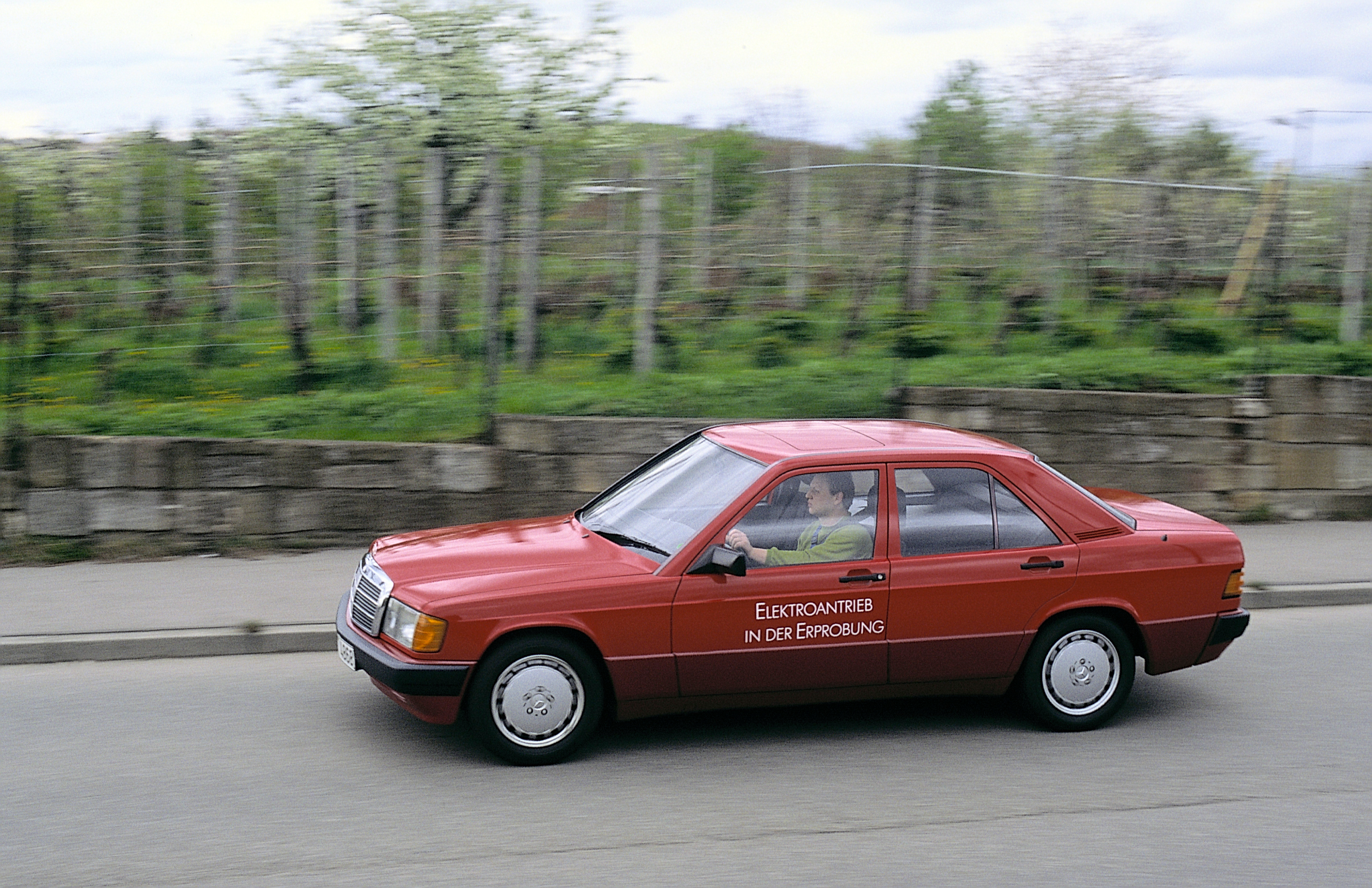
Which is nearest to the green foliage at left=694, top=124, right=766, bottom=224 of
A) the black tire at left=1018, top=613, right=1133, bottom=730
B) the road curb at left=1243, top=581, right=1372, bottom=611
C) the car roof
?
the car roof

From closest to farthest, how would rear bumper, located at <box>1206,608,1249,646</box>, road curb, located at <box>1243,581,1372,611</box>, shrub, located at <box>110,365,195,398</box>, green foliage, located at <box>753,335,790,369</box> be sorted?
rear bumper, located at <box>1206,608,1249,646</box>, road curb, located at <box>1243,581,1372,611</box>, shrub, located at <box>110,365,195,398</box>, green foliage, located at <box>753,335,790,369</box>

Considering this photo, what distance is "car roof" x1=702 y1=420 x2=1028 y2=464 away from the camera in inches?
223

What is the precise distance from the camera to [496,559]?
214 inches

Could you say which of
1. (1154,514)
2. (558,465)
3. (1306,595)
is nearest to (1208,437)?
(1306,595)

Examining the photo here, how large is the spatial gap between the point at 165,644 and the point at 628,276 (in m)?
5.02

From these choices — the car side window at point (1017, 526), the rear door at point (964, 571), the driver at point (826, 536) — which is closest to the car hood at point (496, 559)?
the driver at point (826, 536)

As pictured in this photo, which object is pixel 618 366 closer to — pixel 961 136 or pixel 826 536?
pixel 826 536

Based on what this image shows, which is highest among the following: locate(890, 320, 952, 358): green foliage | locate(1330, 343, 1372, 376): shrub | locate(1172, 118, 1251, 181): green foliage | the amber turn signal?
locate(1172, 118, 1251, 181): green foliage

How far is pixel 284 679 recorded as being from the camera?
6391 millimetres

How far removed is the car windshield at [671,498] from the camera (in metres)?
5.46

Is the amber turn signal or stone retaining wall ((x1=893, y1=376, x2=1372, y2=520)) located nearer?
the amber turn signal

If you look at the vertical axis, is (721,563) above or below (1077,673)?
above

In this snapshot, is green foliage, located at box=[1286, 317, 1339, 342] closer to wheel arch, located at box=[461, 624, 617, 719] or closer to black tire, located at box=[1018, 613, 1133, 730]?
black tire, located at box=[1018, 613, 1133, 730]

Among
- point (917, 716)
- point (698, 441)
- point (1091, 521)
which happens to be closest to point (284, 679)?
point (698, 441)
